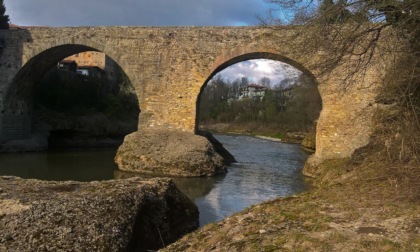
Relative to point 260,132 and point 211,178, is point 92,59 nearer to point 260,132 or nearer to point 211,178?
point 260,132

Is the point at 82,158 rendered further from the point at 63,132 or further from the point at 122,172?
A: the point at 63,132

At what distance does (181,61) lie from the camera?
50.3ft

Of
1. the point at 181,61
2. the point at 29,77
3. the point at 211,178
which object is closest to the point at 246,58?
the point at 181,61

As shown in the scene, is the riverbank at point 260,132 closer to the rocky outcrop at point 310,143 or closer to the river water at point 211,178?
the rocky outcrop at point 310,143

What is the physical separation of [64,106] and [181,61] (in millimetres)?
10966

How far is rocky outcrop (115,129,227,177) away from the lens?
12883 mm

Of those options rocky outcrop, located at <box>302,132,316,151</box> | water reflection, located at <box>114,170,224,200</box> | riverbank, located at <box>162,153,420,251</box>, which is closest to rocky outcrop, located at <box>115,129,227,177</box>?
water reflection, located at <box>114,170,224,200</box>

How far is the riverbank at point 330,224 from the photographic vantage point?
3.42m

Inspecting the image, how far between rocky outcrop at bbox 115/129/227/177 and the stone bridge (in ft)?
4.35

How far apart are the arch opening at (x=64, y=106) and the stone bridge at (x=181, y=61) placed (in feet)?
2.02

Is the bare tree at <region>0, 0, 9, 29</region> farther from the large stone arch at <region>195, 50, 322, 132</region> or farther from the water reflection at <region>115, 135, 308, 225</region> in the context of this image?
the water reflection at <region>115, 135, 308, 225</region>

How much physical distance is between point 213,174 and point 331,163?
3.86 meters

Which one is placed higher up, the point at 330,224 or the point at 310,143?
the point at 330,224

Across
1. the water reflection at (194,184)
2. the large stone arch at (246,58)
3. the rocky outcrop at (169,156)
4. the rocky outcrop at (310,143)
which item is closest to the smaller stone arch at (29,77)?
the rocky outcrop at (169,156)
